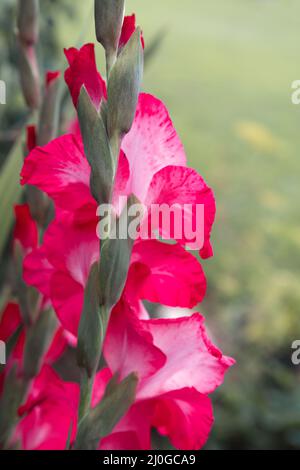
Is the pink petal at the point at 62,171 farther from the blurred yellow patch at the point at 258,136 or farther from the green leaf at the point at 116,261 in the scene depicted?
the blurred yellow patch at the point at 258,136

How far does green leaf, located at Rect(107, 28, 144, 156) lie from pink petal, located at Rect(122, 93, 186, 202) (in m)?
0.04

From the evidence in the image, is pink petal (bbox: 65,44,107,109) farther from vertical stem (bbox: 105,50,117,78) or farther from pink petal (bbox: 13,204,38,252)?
pink petal (bbox: 13,204,38,252)

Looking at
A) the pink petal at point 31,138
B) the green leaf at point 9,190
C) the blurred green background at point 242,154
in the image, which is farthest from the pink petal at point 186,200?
the blurred green background at point 242,154

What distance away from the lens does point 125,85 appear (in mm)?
314

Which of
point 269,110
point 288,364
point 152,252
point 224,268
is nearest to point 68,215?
point 152,252

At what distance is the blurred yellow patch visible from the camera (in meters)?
3.83

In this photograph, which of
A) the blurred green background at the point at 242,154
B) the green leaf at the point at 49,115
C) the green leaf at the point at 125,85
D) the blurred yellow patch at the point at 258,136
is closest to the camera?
the green leaf at the point at 125,85

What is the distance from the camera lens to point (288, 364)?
2213 millimetres

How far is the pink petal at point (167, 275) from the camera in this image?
36 cm

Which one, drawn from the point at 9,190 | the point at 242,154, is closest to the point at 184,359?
the point at 9,190

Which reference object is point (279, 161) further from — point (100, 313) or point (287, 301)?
point (100, 313)

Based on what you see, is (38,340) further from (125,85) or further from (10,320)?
(125,85)

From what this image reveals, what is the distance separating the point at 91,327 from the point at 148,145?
0.10 m

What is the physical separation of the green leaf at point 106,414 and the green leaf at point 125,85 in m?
0.14
